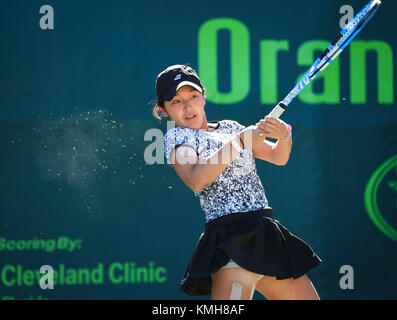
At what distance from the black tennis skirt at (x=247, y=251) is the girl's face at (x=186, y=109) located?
411 millimetres

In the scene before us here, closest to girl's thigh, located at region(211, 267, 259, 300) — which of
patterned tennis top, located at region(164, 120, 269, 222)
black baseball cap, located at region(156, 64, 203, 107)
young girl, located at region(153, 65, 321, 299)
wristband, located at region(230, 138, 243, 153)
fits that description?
young girl, located at region(153, 65, 321, 299)

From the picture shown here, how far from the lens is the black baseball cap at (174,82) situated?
2379mm

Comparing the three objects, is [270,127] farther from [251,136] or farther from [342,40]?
[342,40]

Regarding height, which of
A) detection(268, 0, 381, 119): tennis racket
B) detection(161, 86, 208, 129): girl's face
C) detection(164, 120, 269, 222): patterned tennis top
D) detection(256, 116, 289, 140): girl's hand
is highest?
detection(268, 0, 381, 119): tennis racket

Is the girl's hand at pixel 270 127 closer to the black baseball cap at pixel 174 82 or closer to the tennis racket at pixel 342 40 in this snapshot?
the tennis racket at pixel 342 40

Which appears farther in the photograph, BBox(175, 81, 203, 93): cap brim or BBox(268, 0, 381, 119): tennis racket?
BBox(175, 81, 203, 93): cap brim

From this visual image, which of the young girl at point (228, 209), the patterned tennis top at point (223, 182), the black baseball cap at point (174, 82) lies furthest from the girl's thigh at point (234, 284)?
the black baseball cap at point (174, 82)

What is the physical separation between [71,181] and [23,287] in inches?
29.2

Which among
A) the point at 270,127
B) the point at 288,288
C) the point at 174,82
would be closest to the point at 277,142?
the point at 270,127

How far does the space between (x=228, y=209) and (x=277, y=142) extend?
1.39 feet

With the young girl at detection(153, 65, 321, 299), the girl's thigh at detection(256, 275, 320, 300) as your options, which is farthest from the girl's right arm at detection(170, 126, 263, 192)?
the girl's thigh at detection(256, 275, 320, 300)

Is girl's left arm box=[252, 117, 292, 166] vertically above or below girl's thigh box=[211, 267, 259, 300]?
above

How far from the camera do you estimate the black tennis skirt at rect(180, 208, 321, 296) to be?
2225 millimetres

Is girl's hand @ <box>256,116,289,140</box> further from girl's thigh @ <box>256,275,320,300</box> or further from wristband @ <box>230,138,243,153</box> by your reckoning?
girl's thigh @ <box>256,275,320,300</box>
